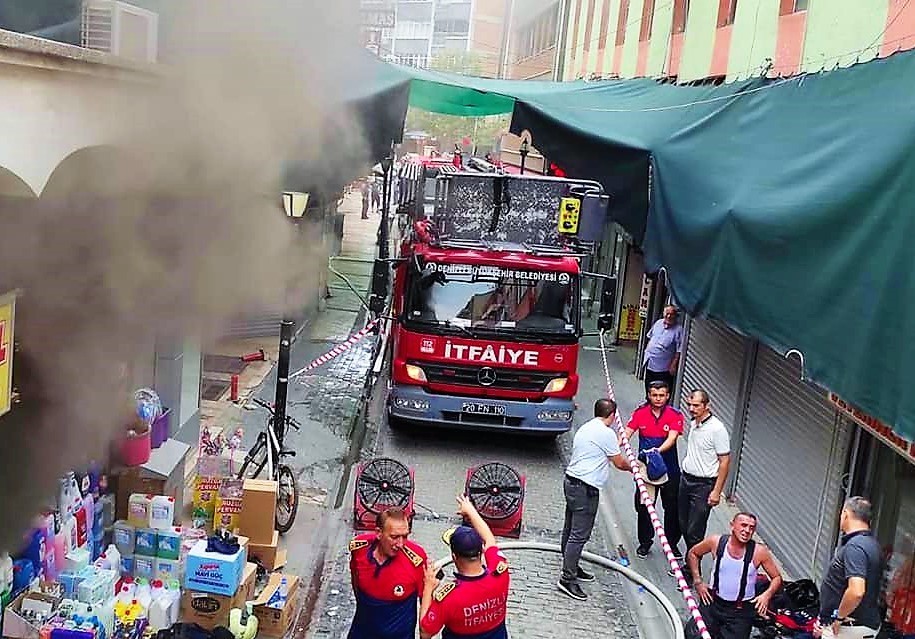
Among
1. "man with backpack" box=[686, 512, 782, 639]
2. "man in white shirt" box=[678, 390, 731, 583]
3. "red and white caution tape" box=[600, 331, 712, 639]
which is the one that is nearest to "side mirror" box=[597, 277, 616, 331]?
"red and white caution tape" box=[600, 331, 712, 639]

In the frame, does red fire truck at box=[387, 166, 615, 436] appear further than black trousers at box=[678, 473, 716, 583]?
Yes

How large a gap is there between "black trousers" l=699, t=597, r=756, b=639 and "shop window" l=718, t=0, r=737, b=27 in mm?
8524

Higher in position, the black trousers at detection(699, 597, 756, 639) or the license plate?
the license plate

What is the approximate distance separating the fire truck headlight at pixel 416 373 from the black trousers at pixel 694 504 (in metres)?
3.23

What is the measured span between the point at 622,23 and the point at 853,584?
16.7m

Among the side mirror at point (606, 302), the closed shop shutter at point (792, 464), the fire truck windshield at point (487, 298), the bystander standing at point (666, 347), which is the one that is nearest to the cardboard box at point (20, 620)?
the fire truck windshield at point (487, 298)

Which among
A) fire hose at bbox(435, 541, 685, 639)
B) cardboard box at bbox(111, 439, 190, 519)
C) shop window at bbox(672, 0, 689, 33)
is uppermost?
shop window at bbox(672, 0, 689, 33)

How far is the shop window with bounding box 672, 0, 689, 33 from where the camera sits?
14492 mm

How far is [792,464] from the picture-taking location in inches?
303

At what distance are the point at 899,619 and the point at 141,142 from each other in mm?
5363

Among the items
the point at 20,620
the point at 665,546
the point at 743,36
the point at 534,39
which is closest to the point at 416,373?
the point at 665,546

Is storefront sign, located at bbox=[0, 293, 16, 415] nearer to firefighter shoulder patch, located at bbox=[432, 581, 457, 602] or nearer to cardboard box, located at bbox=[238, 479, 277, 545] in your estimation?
cardboard box, located at bbox=[238, 479, 277, 545]

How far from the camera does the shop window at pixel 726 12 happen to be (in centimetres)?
1184

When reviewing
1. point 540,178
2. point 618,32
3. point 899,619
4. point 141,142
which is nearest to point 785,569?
point 899,619
